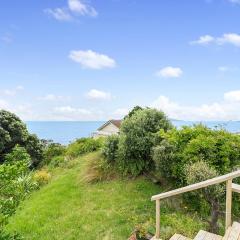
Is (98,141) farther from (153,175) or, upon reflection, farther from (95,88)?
(153,175)

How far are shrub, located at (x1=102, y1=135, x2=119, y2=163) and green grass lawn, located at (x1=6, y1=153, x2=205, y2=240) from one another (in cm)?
84

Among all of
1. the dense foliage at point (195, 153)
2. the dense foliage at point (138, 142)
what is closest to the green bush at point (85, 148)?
the dense foliage at point (138, 142)

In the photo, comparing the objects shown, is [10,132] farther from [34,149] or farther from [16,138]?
Answer: [34,149]

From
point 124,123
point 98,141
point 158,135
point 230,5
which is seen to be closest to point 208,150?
point 158,135

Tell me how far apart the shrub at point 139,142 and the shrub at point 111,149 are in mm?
395

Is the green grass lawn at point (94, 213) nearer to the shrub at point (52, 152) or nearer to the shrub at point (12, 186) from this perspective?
the shrub at point (12, 186)

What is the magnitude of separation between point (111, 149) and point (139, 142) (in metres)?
1.40

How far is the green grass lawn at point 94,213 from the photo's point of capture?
8406mm

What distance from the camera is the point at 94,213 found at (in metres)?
9.75

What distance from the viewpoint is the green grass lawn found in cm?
841

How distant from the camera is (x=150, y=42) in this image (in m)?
14.2

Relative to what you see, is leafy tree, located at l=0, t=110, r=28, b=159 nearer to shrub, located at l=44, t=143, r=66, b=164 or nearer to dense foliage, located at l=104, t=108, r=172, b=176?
shrub, located at l=44, t=143, r=66, b=164

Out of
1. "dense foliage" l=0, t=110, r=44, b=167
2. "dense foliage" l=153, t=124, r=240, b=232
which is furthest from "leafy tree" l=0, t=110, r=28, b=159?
"dense foliage" l=153, t=124, r=240, b=232

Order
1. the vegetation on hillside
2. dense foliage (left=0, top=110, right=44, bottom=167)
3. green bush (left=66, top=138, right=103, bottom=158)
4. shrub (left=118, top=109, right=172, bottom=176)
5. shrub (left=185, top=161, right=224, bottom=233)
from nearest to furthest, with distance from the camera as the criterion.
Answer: shrub (left=185, top=161, right=224, bottom=233) → the vegetation on hillside → shrub (left=118, top=109, right=172, bottom=176) → green bush (left=66, top=138, right=103, bottom=158) → dense foliage (left=0, top=110, right=44, bottom=167)
